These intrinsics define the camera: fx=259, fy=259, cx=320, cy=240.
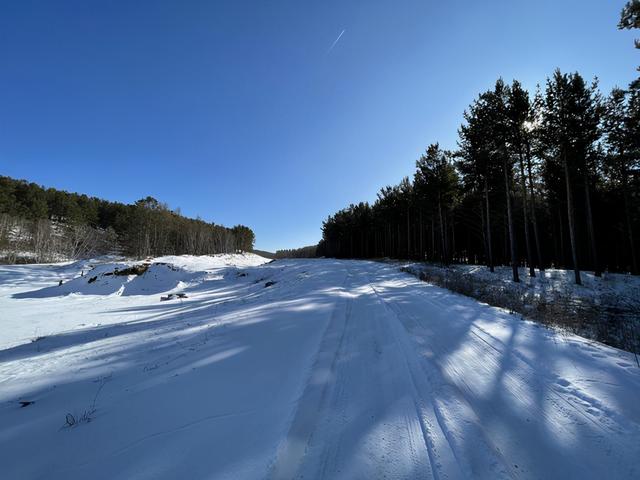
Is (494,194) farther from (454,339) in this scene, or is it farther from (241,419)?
(241,419)

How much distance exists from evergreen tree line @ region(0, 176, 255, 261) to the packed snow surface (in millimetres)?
53581

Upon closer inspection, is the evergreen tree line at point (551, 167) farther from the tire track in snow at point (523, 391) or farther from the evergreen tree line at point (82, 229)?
the evergreen tree line at point (82, 229)

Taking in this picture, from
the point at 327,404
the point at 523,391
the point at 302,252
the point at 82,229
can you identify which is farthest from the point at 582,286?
the point at 302,252

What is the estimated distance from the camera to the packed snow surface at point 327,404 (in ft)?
6.70

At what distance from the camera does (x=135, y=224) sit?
2162 inches

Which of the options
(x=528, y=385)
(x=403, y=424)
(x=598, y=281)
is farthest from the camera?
(x=598, y=281)

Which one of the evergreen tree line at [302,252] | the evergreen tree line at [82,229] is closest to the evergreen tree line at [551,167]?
the evergreen tree line at [82,229]

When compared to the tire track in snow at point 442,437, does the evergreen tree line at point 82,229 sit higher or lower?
higher

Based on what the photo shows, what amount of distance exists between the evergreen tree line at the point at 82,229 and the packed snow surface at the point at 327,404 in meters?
53.6

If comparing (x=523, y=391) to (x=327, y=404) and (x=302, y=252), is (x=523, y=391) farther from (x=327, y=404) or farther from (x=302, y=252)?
(x=302, y=252)

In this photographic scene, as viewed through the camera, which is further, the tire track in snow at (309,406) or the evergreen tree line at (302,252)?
the evergreen tree line at (302,252)

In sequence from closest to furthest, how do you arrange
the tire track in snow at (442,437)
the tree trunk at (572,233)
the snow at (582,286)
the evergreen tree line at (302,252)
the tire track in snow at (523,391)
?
the tire track in snow at (442,437) → the tire track in snow at (523,391) → the snow at (582,286) → the tree trunk at (572,233) → the evergreen tree line at (302,252)

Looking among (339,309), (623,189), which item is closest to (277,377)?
(339,309)

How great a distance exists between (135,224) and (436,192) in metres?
58.5
